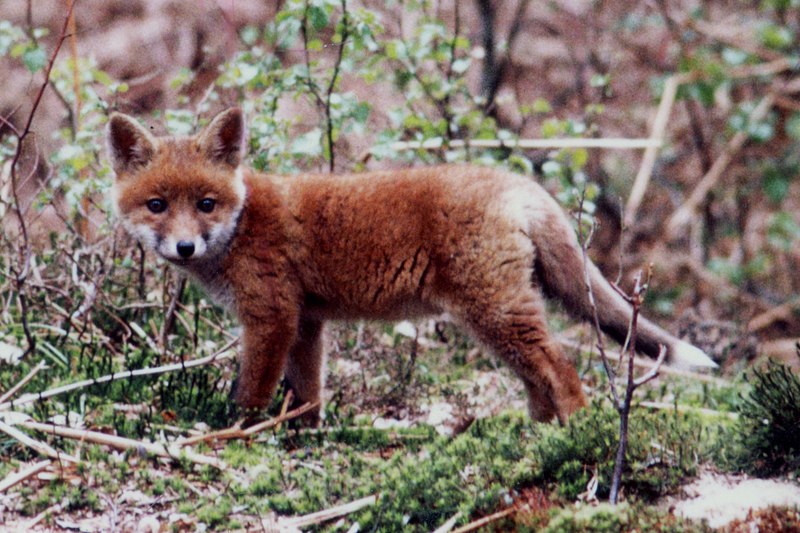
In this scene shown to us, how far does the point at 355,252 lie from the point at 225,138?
3.76 ft

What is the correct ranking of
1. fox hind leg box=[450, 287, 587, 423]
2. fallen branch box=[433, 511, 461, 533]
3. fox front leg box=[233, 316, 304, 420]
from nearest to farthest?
fallen branch box=[433, 511, 461, 533]
fox hind leg box=[450, 287, 587, 423]
fox front leg box=[233, 316, 304, 420]

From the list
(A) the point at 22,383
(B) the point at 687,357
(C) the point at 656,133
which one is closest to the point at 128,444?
(A) the point at 22,383

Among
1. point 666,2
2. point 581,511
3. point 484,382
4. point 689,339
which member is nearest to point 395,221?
point 484,382

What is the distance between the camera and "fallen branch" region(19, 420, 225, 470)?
499 centimetres

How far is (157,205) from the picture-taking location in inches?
233

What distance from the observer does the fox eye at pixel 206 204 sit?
5.96m

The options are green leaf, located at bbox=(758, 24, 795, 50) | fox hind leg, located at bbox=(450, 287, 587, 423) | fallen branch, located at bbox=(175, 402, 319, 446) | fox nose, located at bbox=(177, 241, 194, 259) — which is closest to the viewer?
fallen branch, located at bbox=(175, 402, 319, 446)

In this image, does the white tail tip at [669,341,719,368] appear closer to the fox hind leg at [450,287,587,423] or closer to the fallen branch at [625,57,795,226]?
the fox hind leg at [450,287,587,423]

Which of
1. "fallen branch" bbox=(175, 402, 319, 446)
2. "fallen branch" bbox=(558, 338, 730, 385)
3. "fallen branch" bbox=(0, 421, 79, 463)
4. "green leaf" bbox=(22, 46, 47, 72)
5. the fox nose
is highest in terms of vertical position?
"green leaf" bbox=(22, 46, 47, 72)

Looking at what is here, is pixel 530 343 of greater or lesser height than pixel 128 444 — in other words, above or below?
above

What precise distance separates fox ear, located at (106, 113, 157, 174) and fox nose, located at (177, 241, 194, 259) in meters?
0.70

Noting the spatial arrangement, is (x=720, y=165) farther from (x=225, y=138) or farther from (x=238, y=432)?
(x=238, y=432)

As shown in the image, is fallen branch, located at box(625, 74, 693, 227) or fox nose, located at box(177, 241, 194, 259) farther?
fallen branch, located at box(625, 74, 693, 227)

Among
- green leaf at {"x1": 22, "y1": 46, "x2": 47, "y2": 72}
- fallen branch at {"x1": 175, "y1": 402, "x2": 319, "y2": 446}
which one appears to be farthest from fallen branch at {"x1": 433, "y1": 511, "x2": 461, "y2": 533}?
green leaf at {"x1": 22, "y1": 46, "x2": 47, "y2": 72}
